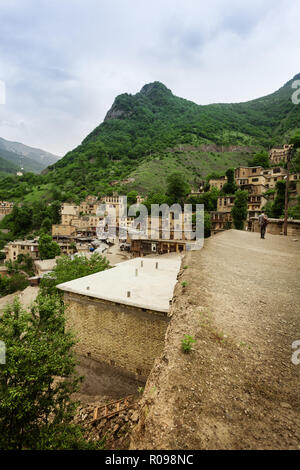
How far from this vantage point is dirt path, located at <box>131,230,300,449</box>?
2248mm

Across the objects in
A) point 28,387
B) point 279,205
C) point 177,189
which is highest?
point 177,189

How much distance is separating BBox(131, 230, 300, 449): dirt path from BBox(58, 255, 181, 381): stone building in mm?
4254

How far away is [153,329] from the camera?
9094mm

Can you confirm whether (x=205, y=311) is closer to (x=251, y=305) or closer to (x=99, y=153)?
(x=251, y=305)

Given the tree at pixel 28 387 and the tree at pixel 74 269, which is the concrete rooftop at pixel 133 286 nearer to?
the tree at pixel 28 387

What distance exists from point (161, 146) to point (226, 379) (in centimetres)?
13974

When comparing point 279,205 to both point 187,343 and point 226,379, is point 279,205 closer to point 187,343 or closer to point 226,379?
point 187,343

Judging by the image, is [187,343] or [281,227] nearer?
[187,343]

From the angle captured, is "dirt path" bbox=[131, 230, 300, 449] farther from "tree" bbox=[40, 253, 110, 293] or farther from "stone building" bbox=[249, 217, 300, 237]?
"tree" bbox=[40, 253, 110, 293]

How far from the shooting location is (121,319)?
9.68 m

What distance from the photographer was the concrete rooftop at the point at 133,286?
9609 millimetres

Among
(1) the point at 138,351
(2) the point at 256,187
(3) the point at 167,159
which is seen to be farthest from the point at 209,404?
Result: (3) the point at 167,159

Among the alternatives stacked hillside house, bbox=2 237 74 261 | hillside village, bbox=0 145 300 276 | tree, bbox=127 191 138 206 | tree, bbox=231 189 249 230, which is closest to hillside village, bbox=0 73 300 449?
hillside village, bbox=0 145 300 276

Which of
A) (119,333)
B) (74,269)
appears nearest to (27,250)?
(74,269)
